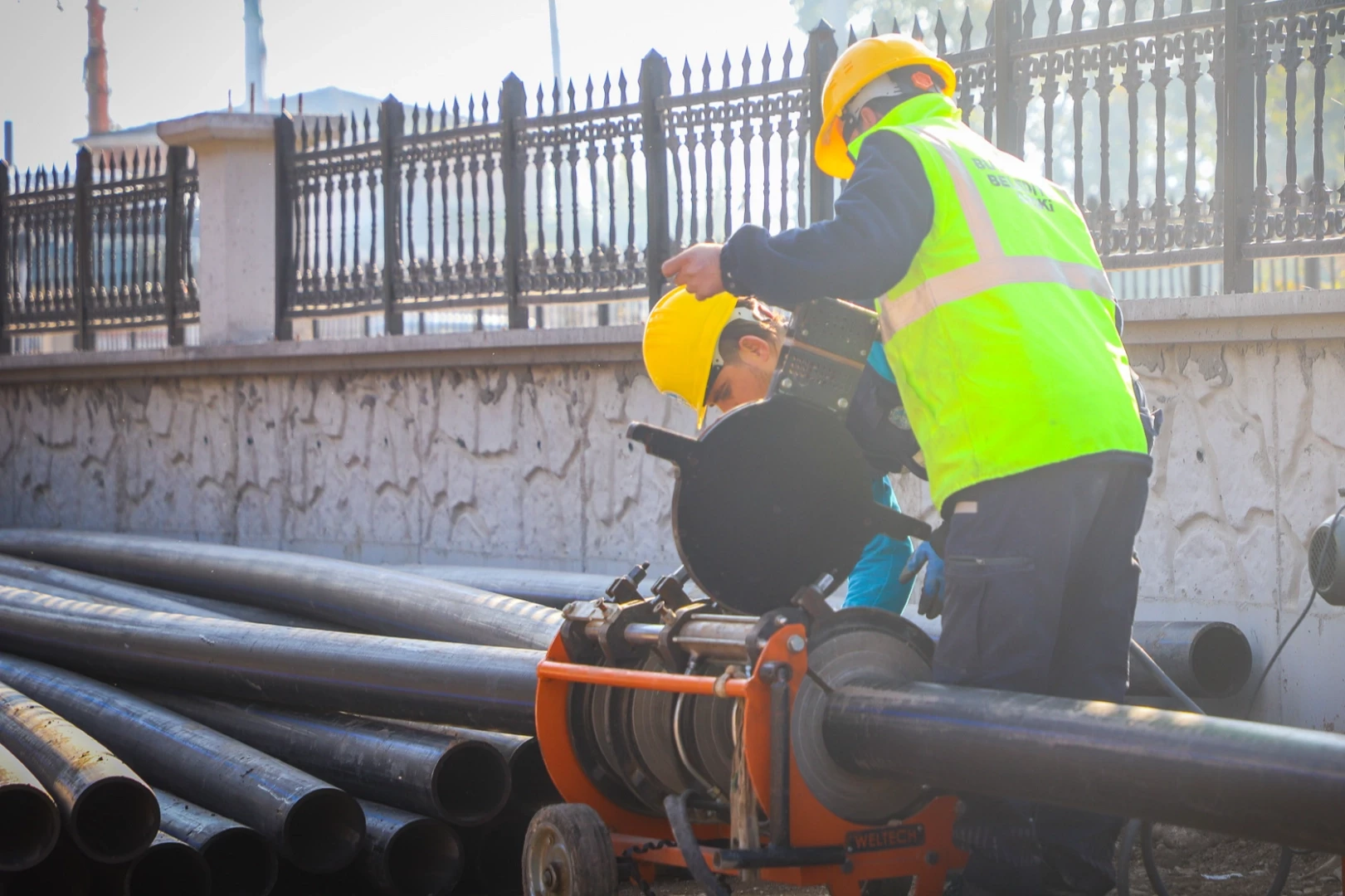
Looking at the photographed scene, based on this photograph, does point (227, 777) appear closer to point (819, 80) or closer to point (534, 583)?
point (534, 583)

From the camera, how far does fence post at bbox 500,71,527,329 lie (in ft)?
26.7

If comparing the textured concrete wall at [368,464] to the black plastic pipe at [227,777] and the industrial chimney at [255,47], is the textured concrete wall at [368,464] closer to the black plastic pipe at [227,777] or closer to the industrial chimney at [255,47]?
the black plastic pipe at [227,777]

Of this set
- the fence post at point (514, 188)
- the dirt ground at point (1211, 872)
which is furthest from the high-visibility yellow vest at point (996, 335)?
the fence post at point (514, 188)

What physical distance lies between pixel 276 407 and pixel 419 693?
211 inches

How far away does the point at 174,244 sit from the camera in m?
10.1

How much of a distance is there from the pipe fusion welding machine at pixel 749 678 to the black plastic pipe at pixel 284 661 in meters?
0.83

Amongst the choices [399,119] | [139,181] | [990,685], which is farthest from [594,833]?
[139,181]

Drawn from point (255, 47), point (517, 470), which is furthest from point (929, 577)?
point (255, 47)

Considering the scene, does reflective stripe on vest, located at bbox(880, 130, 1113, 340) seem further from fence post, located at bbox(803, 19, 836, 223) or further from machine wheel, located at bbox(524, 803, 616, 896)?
fence post, located at bbox(803, 19, 836, 223)

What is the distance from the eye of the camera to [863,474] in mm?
3078

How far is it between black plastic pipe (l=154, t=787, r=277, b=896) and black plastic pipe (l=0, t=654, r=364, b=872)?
0.05 m

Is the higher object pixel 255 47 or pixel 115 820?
pixel 255 47

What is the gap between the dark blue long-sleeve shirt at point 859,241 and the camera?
9.11 ft

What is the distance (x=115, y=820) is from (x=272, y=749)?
78 centimetres
